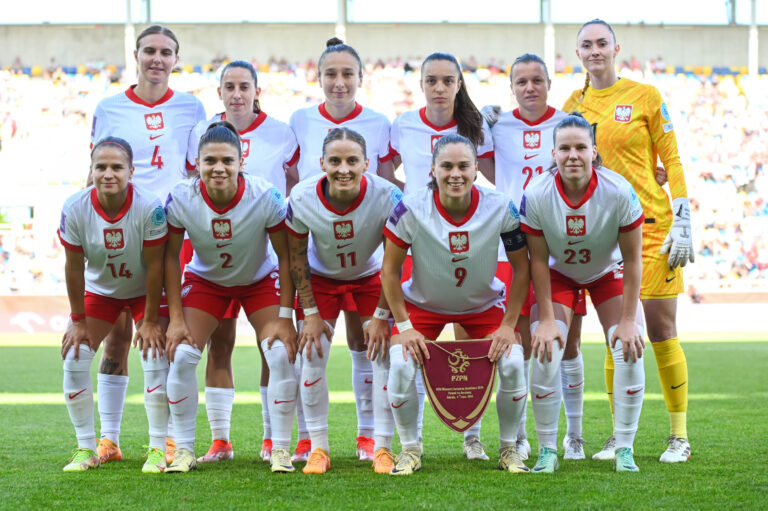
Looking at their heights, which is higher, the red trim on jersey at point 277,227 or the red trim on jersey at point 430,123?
the red trim on jersey at point 430,123

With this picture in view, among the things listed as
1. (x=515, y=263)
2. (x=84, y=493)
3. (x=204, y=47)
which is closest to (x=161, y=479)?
(x=84, y=493)

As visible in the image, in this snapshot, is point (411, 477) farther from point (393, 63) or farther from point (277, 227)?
point (393, 63)

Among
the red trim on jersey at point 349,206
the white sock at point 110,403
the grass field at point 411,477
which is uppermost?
the red trim on jersey at point 349,206

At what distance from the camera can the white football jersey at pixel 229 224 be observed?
3.95 meters

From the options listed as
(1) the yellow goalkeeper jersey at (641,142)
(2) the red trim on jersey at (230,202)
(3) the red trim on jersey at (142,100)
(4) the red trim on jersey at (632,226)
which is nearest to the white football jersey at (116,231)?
(2) the red trim on jersey at (230,202)

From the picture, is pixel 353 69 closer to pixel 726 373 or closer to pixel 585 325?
pixel 726 373

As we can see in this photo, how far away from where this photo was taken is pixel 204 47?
20312 mm

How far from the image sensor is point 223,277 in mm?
4047

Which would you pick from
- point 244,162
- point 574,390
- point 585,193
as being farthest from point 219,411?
point 585,193

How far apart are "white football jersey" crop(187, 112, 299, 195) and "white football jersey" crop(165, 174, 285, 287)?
1.67 ft

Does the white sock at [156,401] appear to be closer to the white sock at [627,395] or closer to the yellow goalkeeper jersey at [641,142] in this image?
the white sock at [627,395]

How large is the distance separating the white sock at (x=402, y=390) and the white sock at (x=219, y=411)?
1.03 meters

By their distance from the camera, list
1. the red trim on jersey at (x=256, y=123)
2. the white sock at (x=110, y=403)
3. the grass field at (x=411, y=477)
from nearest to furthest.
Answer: the grass field at (x=411, y=477) → the white sock at (x=110, y=403) → the red trim on jersey at (x=256, y=123)

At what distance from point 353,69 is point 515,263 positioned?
1.40m
